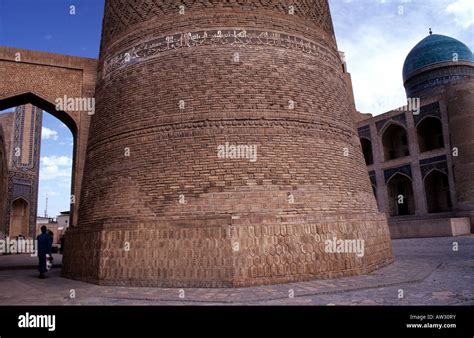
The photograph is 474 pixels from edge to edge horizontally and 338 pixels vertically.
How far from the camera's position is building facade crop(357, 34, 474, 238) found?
16000mm

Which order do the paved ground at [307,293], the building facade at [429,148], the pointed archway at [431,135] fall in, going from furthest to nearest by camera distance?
the pointed archway at [431,135], the building facade at [429,148], the paved ground at [307,293]

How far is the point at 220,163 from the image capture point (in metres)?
5.45

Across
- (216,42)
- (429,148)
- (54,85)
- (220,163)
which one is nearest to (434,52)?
(429,148)

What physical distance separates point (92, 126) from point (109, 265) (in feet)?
10.5

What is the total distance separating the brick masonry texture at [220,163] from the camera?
5059 millimetres

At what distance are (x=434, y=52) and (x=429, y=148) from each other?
7433 millimetres

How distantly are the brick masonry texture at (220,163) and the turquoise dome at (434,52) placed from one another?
19.3 metres

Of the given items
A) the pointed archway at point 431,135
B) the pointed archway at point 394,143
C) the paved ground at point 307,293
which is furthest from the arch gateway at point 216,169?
the pointed archway at point 394,143

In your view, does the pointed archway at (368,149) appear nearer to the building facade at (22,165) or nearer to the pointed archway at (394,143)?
the pointed archway at (394,143)

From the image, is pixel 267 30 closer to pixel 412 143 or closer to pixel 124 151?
pixel 124 151

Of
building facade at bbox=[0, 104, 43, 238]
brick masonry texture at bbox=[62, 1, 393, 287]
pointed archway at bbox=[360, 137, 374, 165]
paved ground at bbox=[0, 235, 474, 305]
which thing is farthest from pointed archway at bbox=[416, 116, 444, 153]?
building facade at bbox=[0, 104, 43, 238]

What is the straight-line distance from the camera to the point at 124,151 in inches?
243

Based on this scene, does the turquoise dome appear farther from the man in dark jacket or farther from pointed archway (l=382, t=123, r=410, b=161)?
the man in dark jacket

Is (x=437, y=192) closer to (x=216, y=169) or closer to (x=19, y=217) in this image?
(x=216, y=169)
